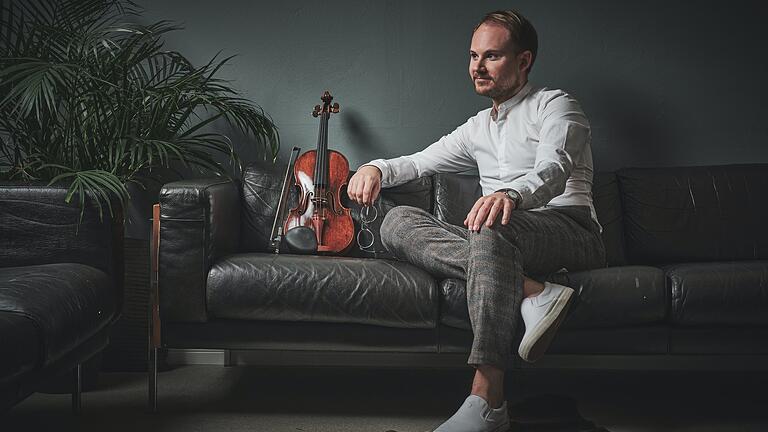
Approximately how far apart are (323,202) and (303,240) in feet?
0.51

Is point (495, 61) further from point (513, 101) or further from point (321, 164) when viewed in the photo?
point (321, 164)

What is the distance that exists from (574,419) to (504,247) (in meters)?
0.58

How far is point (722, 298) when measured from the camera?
92.0 inches

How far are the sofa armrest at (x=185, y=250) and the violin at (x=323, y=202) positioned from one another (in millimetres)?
418

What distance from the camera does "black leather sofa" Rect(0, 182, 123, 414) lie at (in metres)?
1.73

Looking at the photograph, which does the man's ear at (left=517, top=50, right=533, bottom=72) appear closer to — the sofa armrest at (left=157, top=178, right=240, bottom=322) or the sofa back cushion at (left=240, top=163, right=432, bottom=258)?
the sofa back cushion at (left=240, top=163, right=432, bottom=258)

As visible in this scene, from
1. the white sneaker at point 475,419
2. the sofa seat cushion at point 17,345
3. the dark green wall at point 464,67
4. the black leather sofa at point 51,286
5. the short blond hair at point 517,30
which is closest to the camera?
the sofa seat cushion at point 17,345

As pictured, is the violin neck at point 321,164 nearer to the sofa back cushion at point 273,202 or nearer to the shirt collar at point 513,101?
the sofa back cushion at point 273,202

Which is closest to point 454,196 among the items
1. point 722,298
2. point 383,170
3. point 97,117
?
point 383,170

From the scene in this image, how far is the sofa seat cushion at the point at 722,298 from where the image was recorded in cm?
233

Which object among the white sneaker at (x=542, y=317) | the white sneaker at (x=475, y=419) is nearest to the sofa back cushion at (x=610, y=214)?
the white sneaker at (x=542, y=317)

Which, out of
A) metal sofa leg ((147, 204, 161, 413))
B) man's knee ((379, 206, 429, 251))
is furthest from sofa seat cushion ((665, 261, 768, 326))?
metal sofa leg ((147, 204, 161, 413))

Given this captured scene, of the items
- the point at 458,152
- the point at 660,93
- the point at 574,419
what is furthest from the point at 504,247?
the point at 660,93

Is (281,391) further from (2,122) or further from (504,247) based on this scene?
(2,122)
